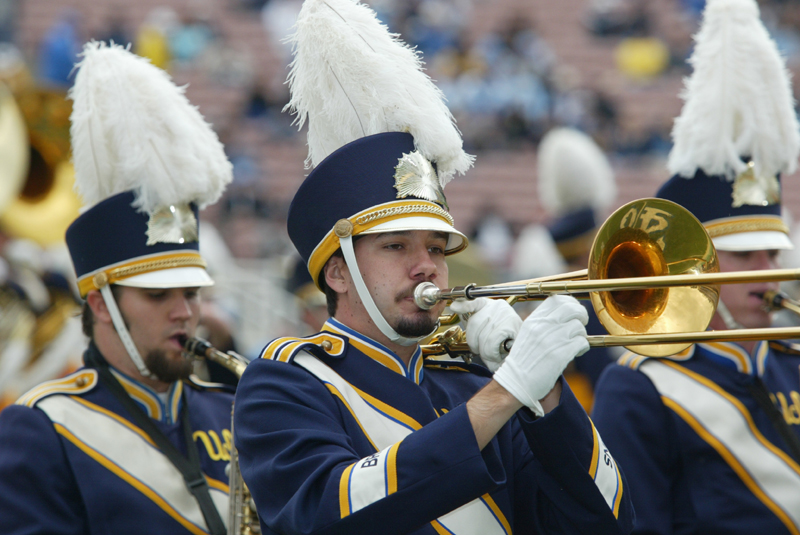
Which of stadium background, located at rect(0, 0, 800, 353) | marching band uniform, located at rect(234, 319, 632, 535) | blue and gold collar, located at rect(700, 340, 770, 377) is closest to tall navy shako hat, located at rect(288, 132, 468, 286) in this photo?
marching band uniform, located at rect(234, 319, 632, 535)

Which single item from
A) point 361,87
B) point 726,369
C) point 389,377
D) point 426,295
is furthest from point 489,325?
point 726,369

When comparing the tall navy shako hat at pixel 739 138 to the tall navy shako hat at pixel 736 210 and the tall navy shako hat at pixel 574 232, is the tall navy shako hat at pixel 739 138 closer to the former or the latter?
the tall navy shako hat at pixel 736 210

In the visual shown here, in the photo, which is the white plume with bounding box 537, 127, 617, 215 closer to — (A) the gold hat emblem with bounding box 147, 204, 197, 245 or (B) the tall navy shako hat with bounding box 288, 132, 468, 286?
(A) the gold hat emblem with bounding box 147, 204, 197, 245

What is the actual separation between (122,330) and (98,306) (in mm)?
169

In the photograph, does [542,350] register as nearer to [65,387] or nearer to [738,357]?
[738,357]

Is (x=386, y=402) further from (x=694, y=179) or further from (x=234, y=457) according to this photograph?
(x=694, y=179)

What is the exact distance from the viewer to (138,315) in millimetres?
3750

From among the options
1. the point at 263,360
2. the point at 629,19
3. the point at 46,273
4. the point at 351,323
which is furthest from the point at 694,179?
the point at 629,19

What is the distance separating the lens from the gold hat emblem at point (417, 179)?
2.87m

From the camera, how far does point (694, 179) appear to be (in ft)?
12.9

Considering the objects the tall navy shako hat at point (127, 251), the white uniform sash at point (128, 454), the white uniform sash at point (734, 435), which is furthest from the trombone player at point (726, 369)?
the tall navy shako hat at point (127, 251)

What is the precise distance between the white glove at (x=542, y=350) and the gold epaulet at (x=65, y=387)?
180cm

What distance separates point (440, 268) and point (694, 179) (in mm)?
1462

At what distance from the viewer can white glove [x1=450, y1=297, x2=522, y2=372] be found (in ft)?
8.81
